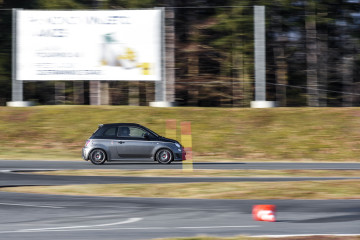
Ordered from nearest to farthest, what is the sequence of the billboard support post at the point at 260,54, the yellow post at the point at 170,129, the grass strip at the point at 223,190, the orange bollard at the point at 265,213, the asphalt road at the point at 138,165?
1. the orange bollard at the point at 265,213
2. the grass strip at the point at 223,190
3. the asphalt road at the point at 138,165
4. the yellow post at the point at 170,129
5. the billboard support post at the point at 260,54

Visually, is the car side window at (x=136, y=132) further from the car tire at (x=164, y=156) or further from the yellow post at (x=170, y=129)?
the yellow post at (x=170, y=129)

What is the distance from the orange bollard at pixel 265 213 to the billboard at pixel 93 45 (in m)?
26.5

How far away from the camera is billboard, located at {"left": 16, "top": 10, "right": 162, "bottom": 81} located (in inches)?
1446

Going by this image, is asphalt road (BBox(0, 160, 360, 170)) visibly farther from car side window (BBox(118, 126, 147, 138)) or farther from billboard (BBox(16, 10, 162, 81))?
billboard (BBox(16, 10, 162, 81))

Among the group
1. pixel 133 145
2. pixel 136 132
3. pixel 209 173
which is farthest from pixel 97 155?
pixel 209 173

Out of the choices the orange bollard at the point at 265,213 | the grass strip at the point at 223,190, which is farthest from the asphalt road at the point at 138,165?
the orange bollard at the point at 265,213

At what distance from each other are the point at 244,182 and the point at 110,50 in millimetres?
21458

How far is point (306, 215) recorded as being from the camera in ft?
A: 37.9

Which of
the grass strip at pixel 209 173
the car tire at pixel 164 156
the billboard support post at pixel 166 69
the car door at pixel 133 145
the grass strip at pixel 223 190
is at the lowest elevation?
the grass strip at pixel 223 190

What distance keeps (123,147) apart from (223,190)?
711 centimetres

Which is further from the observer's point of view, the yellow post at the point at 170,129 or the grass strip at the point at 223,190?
the yellow post at the point at 170,129

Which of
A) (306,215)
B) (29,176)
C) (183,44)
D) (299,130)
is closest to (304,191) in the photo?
(306,215)

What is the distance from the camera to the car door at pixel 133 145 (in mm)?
21625

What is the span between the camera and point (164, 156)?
2175 centimetres
